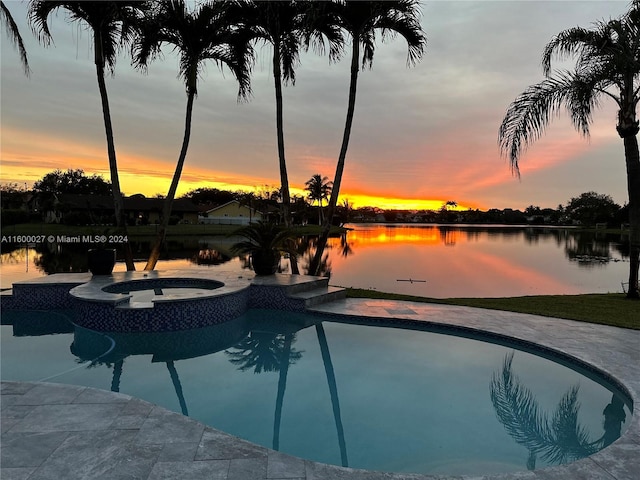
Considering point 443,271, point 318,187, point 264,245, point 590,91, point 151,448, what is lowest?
point 443,271

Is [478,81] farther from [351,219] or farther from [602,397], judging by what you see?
[351,219]

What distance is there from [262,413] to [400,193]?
1725 inches

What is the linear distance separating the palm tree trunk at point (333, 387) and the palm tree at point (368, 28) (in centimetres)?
453

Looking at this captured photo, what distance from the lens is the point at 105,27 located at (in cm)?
1052

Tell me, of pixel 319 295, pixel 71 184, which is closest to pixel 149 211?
pixel 71 184

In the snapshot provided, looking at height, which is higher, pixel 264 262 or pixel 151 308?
pixel 264 262

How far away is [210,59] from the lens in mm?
11898

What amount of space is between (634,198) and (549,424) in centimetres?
932

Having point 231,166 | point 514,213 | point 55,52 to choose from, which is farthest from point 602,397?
point 514,213

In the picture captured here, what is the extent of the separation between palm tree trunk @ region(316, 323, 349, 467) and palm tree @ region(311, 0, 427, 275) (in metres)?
4.53

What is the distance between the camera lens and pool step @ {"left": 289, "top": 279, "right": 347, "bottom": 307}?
8.55 meters

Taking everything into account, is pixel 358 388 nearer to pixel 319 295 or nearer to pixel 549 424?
pixel 549 424

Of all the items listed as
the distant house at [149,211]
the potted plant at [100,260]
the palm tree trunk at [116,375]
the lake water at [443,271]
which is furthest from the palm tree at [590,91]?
the distant house at [149,211]

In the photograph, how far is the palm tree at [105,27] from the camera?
983cm
